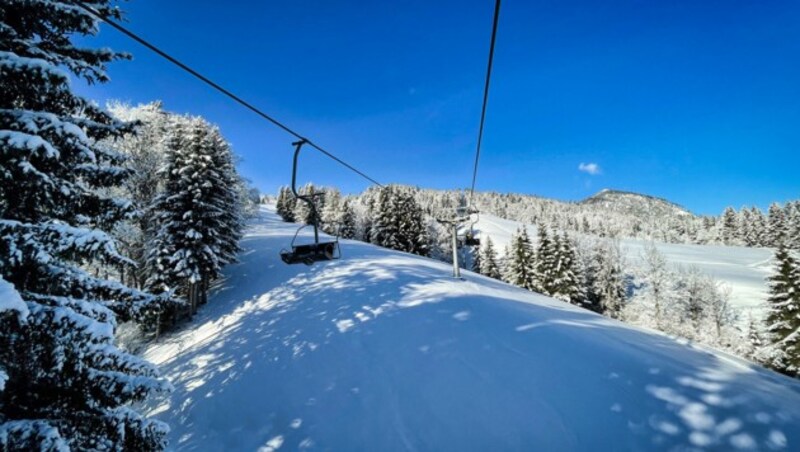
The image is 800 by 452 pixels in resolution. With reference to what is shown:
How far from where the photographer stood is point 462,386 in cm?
A: 888

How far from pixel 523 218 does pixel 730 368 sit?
552 ft

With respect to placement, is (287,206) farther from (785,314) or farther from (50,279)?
(50,279)

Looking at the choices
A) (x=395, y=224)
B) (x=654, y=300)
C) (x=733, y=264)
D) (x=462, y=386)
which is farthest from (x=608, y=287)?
(x=462, y=386)

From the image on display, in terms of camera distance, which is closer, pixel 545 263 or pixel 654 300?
pixel 545 263

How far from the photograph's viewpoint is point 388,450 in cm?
753

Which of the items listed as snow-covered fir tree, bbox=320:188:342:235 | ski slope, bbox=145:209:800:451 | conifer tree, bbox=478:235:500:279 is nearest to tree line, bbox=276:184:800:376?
conifer tree, bbox=478:235:500:279

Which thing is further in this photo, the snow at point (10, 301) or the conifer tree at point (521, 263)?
the conifer tree at point (521, 263)

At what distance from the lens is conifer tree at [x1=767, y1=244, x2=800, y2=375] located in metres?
23.0

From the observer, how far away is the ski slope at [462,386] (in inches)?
274

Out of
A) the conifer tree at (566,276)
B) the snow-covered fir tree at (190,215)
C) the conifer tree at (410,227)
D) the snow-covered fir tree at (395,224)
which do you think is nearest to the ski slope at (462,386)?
the snow-covered fir tree at (190,215)

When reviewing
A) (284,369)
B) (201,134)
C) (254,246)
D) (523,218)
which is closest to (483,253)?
(254,246)

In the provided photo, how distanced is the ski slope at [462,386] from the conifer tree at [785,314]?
1980 centimetres

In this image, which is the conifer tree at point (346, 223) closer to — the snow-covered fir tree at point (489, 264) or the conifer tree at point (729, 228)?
the snow-covered fir tree at point (489, 264)

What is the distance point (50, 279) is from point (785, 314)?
123ft
